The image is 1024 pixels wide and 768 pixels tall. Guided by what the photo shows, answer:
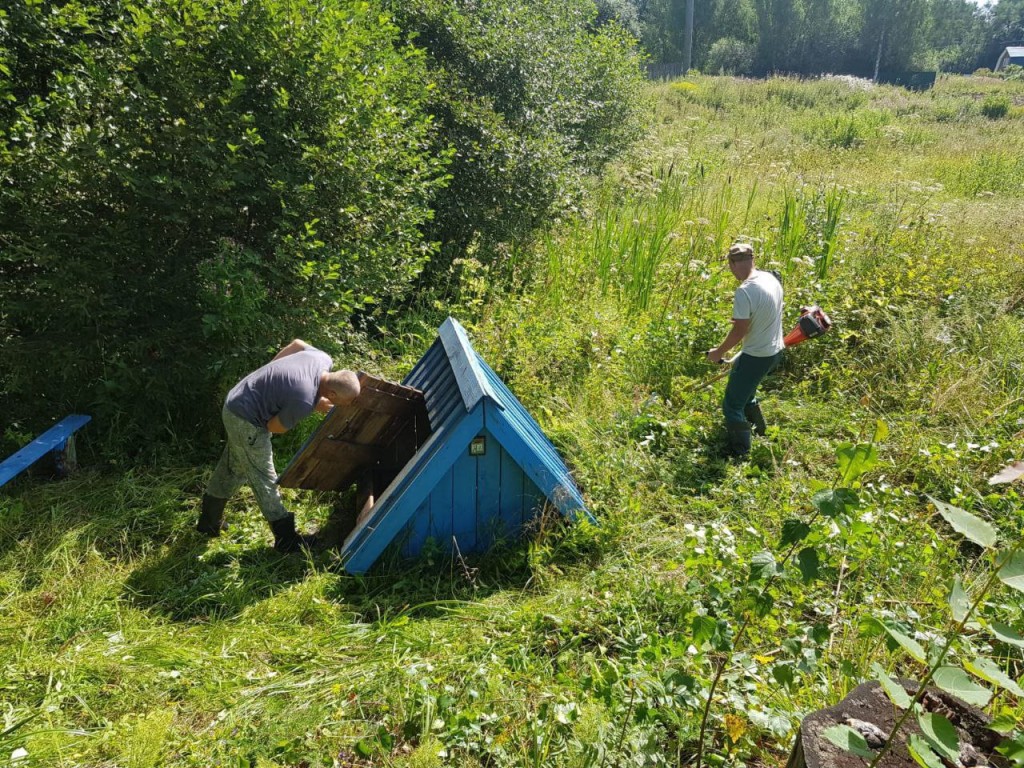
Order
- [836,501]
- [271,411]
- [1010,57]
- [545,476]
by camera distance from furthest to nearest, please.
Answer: [1010,57]
[545,476]
[271,411]
[836,501]

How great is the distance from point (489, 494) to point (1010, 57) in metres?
81.1

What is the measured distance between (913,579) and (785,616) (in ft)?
3.24

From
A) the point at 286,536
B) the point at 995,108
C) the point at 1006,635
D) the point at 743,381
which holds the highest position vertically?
the point at 995,108

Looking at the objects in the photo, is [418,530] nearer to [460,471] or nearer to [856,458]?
[460,471]

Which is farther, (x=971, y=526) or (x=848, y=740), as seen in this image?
(x=848, y=740)

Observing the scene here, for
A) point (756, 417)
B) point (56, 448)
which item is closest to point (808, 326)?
point (756, 417)

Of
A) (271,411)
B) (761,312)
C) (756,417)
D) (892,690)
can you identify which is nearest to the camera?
(892,690)

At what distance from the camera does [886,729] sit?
74.5 inches

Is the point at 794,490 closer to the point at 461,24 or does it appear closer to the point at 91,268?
the point at 91,268

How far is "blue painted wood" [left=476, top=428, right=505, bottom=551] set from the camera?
3.87 m

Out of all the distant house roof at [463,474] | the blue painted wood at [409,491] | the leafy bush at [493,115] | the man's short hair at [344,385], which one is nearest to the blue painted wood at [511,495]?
the distant house roof at [463,474]

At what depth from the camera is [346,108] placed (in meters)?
5.15

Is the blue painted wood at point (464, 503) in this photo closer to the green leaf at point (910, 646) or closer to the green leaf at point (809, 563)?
the green leaf at point (809, 563)

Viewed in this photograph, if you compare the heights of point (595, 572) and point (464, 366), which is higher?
point (464, 366)
